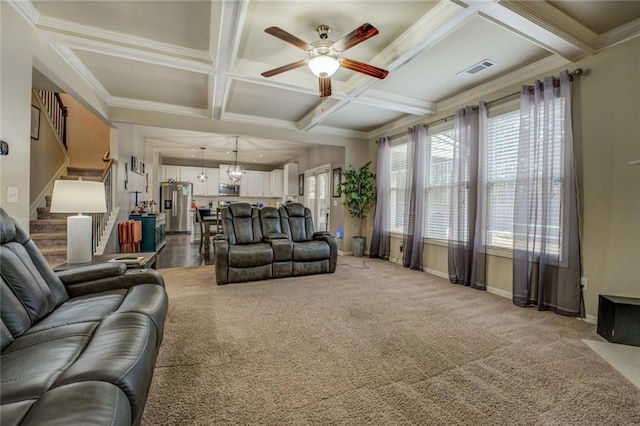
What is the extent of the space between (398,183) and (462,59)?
2544 mm

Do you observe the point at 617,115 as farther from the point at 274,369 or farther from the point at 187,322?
the point at 187,322

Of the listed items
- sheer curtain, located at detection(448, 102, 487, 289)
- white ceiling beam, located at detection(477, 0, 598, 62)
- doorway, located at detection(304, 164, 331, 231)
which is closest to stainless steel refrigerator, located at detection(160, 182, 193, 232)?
doorway, located at detection(304, 164, 331, 231)

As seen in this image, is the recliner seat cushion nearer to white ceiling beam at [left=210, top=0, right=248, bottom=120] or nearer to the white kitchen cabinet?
white ceiling beam at [left=210, top=0, right=248, bottom=120]

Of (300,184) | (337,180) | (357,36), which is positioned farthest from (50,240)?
(300,184)

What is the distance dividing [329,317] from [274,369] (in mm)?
928

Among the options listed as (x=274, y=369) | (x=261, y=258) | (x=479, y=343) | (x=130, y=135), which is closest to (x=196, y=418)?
(x=274, y=369)

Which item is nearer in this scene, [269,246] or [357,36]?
[357,36]

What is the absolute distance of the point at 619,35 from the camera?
2.50 m

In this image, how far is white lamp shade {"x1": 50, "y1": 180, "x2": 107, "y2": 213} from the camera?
245 centimetres

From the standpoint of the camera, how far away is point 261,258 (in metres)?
3.91

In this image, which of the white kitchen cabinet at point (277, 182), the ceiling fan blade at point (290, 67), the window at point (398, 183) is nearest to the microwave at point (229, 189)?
the white kitchen cabinet at point (277, 182)

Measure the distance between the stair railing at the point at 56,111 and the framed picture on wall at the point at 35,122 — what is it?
0.25 metres

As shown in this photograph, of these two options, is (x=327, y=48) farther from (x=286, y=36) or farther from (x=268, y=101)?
(x=268, y=101)

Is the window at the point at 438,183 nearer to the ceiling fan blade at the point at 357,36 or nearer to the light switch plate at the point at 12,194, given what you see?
the ceiling fan blade at the point at 357,36
